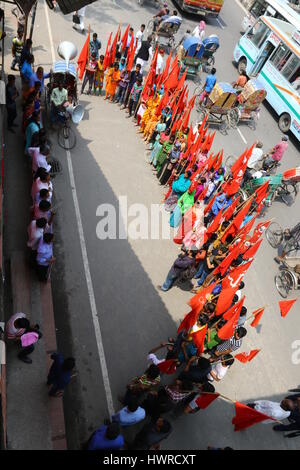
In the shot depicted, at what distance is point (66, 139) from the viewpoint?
1052cm

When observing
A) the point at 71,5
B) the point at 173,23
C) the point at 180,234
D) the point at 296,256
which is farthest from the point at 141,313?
the point at 173,23

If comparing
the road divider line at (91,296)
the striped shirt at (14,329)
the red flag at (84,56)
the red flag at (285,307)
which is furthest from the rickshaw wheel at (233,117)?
the striped shirt at (14,329)

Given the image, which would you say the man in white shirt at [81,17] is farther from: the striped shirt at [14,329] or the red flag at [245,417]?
the red flag at [245,417]

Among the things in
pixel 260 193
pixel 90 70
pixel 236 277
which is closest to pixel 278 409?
pixel 236 277

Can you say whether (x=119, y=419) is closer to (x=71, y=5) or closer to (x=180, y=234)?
(x=180, y=234)

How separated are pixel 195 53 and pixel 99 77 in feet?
16.6

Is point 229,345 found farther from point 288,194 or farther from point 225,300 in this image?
point 288,194

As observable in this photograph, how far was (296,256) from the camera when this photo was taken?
1058cm

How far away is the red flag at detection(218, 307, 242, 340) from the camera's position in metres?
6.23

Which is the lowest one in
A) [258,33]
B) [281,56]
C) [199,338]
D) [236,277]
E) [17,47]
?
[199,338]

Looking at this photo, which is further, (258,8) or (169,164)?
(258,8)

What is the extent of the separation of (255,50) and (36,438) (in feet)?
→ 55.6
